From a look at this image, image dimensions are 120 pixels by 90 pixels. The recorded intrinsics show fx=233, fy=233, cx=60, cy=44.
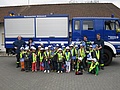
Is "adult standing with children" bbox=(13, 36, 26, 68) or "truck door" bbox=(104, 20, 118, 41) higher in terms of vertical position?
"truck door" bbox=(104, 20, 118, 41)

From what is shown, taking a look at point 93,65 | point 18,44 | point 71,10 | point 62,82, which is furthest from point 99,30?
point 71,10

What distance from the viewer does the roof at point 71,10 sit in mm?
26250

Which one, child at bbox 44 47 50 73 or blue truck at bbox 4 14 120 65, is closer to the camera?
child at bbox 44 47 50 73

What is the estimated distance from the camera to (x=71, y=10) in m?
27.4

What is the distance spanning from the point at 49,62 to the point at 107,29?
12.6 feet

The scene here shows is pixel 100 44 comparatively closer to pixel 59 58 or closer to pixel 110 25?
pixel 110 25

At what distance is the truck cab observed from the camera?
42.0 ft

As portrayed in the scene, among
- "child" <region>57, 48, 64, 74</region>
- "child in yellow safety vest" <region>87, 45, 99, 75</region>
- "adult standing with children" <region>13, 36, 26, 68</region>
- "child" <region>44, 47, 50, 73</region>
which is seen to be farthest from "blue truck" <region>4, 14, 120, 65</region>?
"child in yellow safety vest" <region>87, 45, 99, 75</region>

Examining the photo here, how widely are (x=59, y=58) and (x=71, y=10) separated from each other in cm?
1675

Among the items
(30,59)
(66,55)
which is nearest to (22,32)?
(30,59)

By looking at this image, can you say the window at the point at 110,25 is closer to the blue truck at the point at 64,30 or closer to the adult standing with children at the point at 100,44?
the blue truck at the point at 64,30

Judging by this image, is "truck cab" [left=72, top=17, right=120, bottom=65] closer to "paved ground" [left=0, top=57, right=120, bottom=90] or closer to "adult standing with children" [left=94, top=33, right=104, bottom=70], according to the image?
"adult standing with children" [left=94, top=33, right=104, bottom=70]

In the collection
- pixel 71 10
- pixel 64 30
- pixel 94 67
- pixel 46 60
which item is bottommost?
pixel 94 67

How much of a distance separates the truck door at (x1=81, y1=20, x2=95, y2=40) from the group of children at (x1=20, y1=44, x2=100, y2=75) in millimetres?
1056
